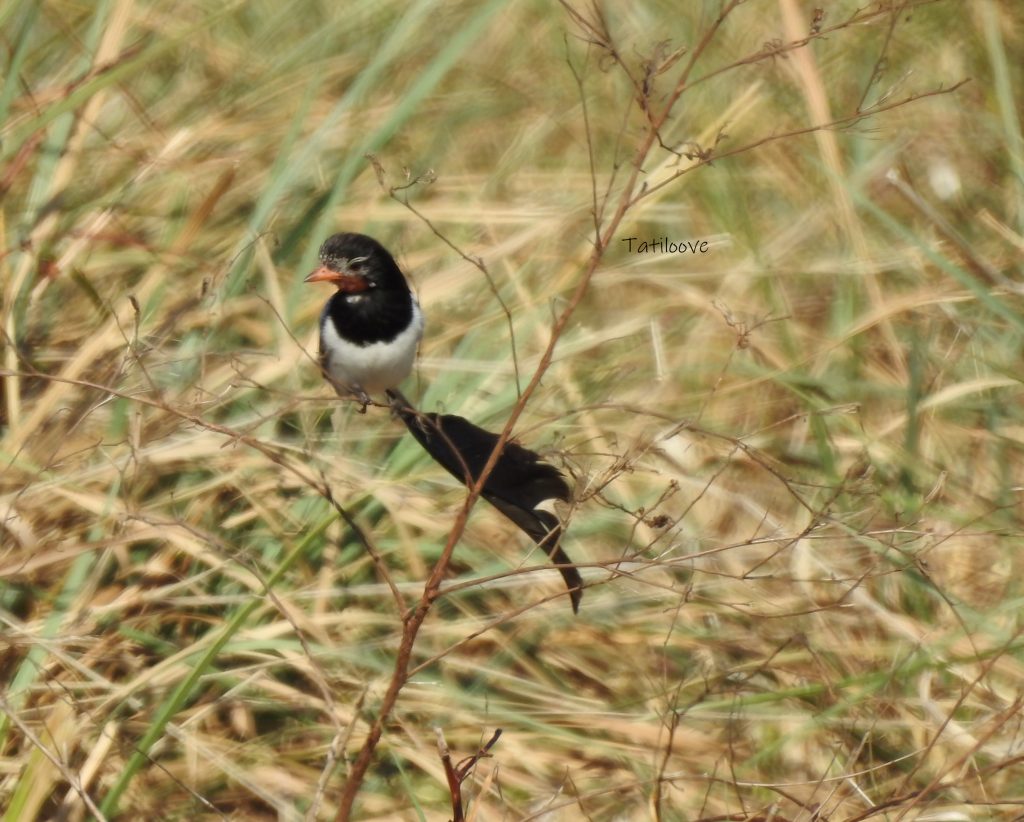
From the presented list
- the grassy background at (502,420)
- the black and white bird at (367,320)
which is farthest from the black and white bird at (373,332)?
the grassy background at (502,420)

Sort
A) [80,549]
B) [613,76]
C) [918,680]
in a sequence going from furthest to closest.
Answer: [613,76]
[918,680]
[80,549]

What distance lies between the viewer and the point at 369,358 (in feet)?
9.61

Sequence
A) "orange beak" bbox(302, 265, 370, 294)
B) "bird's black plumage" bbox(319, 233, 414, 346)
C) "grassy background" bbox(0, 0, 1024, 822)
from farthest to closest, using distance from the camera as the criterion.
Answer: "bird's black plumage" bbox(319, 233, 414, 346), "orange beak" bbox(302, 265, 370, 294), "grassy background" bbox(0, 0, 1024, 822)

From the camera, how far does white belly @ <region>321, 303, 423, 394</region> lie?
9.62 feet

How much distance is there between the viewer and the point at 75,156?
3184 millimetres

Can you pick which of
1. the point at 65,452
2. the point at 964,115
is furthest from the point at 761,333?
the point at 65,452

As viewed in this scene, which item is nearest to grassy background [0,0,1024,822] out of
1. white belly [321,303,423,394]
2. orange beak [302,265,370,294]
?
white belly [321,303,423,394]

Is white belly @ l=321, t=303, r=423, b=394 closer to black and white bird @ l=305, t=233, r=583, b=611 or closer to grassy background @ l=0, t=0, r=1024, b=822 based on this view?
black and white bird @ l=305, t=233, r=583, b=611

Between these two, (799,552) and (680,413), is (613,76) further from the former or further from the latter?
(799,552)

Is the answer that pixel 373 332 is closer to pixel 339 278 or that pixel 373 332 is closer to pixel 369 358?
pixel 369 358

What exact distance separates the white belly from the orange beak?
13cm

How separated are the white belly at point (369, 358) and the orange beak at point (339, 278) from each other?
126 millimetres

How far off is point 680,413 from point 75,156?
136cm

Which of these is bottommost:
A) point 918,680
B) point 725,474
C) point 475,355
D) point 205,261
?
point 918,680
